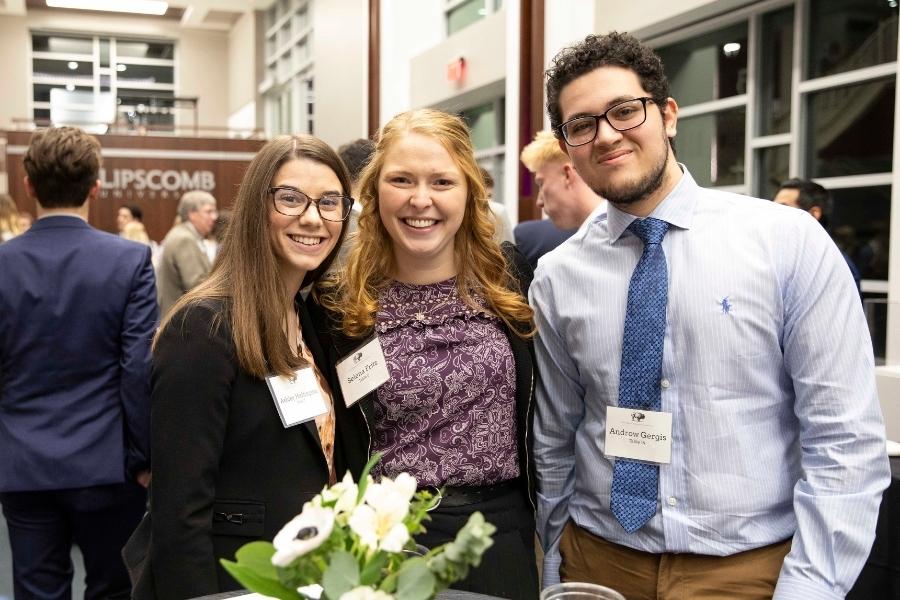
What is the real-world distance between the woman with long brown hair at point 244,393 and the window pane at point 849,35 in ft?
12.3

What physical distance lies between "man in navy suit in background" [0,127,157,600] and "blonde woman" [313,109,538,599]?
96 centimetres

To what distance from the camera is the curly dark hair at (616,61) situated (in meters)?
1.57

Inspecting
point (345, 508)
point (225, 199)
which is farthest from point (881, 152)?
point (225, 199)

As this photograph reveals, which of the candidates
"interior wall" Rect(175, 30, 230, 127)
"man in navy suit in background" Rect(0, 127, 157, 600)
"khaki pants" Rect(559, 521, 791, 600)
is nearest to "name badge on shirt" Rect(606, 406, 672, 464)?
"khaki pants" Rect(559, 521, 791, 600)

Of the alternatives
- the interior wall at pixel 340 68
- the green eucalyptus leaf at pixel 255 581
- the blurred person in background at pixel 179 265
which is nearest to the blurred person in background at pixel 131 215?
the interior wall at pixel 340 68

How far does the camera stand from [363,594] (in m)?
0.82

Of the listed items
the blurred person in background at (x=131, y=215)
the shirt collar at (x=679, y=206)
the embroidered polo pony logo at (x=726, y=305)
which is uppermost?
the blurred person in background at (x=131, y=215)

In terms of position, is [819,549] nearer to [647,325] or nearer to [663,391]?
[663,391]

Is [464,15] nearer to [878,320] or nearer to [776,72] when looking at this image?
[776,72]

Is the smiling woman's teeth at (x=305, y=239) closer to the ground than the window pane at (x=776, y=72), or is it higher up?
closer to the ground

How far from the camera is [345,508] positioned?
2.92 feet

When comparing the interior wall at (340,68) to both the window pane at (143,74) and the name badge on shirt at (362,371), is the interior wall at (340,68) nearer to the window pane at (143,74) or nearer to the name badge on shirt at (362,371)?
the window pane at (143,74)

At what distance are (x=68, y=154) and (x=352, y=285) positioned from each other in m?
1.25

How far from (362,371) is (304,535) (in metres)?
0.87
